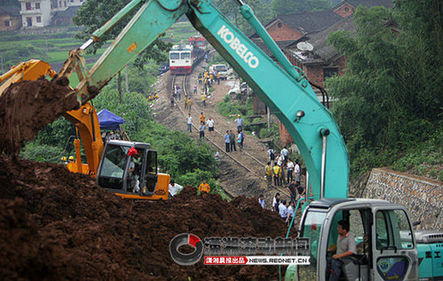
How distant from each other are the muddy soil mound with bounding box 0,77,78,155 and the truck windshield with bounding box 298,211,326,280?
423 cm

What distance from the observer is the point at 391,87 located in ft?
78.2

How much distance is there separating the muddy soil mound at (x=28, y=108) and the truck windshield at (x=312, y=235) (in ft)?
13.9

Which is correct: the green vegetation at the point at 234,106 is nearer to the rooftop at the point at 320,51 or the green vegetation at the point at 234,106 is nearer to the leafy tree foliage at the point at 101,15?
the rooftop at the point at 320,51

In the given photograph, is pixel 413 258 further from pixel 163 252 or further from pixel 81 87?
pixel 81 87

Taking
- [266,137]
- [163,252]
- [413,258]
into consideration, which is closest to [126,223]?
[163,252]

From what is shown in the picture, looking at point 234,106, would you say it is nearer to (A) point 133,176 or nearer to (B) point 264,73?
(A) point 133,176

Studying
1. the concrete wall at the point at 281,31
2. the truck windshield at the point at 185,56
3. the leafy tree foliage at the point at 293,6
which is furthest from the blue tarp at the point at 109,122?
the leafy tree foliage at the point at 293,6

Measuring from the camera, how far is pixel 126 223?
11922 millimetres

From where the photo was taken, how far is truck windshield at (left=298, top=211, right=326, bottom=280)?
8.34 metres

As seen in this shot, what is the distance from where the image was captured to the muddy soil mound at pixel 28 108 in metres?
8.66

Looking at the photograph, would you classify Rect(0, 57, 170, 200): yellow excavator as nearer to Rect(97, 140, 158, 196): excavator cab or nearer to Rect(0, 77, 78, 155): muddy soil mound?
Rect(97, 140, 158, 196): excavator cab

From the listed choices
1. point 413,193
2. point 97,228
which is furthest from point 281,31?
point 97,228

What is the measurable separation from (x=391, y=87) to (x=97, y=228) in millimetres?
16629

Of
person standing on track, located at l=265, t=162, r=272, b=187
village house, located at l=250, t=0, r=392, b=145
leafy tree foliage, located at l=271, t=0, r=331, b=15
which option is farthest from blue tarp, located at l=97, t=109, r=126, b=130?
leafy tree foliage, located at l=271, t=0, r=331, b=15
